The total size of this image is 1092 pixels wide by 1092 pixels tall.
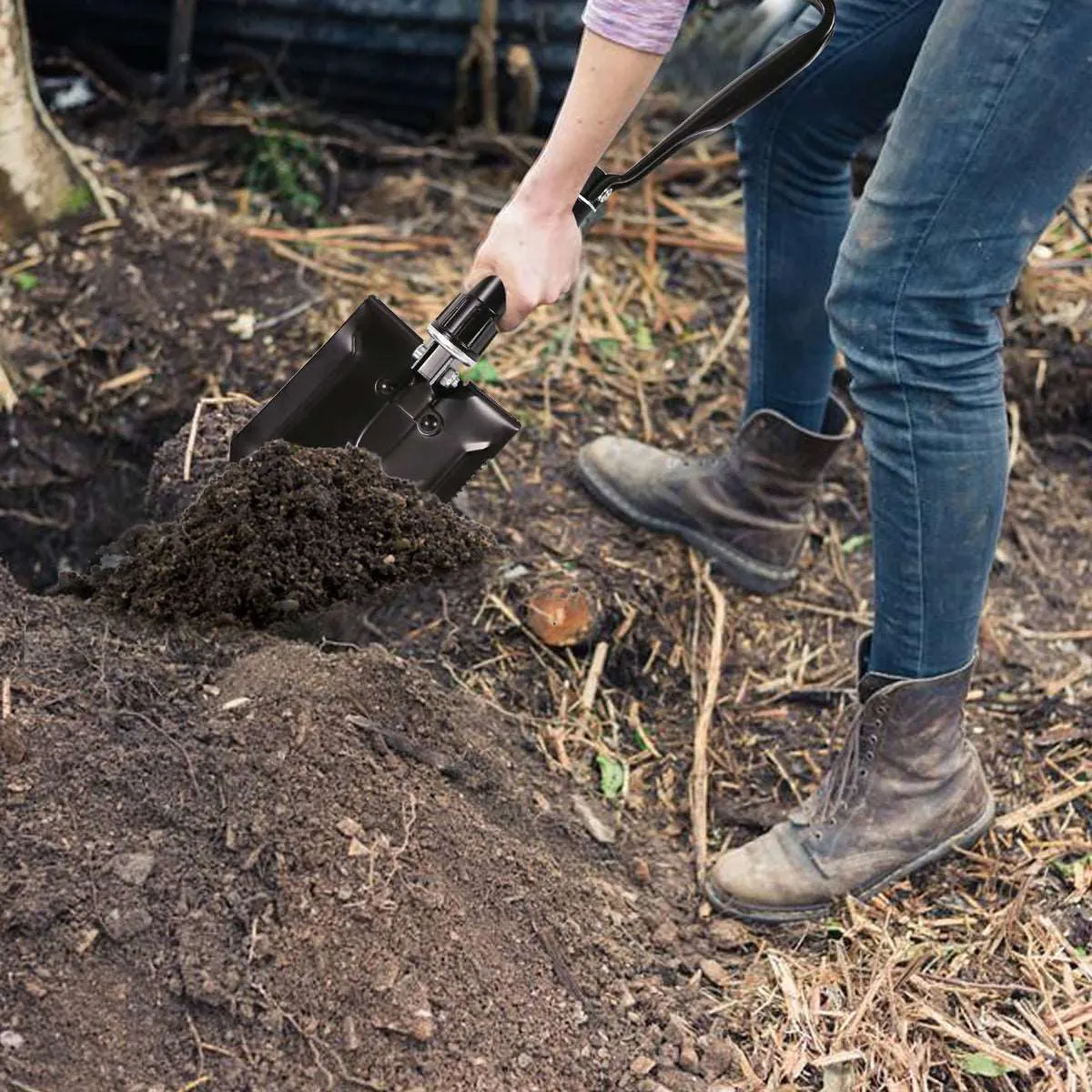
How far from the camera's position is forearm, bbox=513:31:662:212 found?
1551mm

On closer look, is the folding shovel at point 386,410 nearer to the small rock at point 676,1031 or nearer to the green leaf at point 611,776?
the green leaf at point 611,776

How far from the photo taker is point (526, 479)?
264cm

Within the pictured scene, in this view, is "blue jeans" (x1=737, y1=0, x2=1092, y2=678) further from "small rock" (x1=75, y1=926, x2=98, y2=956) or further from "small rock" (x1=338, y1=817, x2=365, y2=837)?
"small rock" (x1=75, y1=926, x2=98, y2=956)

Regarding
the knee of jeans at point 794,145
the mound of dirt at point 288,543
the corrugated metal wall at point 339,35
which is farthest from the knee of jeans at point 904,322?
the corrugated metal wall at point 339,35

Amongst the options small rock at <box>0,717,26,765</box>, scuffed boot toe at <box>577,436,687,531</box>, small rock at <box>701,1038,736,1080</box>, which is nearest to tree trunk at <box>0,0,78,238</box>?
scuffed boot toe at <box>577,436,687,531</box>

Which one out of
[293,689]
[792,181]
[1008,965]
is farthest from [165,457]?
[1008,965]

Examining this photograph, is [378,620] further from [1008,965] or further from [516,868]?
[1008,965]

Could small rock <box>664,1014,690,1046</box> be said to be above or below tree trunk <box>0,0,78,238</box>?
below

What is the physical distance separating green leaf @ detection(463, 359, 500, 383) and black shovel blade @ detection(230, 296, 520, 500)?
2.74ft

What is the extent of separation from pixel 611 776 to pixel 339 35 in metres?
2.37

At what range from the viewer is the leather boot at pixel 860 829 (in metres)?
1.94

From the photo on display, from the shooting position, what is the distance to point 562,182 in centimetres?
167

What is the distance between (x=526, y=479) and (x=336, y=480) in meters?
0.81

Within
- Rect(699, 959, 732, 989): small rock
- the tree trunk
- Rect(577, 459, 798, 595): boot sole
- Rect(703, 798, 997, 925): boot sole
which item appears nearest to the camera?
Rect(699, 959, 732, 989): small rock
